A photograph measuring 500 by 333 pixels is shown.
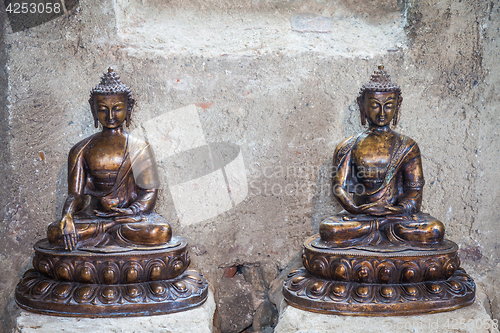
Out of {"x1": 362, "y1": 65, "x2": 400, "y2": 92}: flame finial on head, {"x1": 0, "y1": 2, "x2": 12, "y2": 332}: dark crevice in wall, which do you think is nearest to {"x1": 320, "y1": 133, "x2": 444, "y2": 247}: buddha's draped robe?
{"x1": 362, "y1": 65, "x2": 400, "y2": 92}: flame finial on head

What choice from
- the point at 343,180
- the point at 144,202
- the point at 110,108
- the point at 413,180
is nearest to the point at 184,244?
the point at 144,202

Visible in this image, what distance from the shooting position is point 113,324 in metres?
2.60

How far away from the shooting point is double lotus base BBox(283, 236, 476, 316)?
Result: 8.70 feet

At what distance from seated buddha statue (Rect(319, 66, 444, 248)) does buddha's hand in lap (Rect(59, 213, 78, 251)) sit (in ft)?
4.20

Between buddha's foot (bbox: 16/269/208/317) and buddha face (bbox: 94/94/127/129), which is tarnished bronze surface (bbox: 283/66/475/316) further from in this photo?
buddha face (bbox: 94/94/127/129)

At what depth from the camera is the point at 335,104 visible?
354cm

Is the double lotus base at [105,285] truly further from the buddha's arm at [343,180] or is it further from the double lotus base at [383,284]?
the buddha's arm at [343,180]

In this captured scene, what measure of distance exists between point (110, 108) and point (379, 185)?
60.4 inches

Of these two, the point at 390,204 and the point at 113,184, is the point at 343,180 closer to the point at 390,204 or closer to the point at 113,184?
the point at 390,204

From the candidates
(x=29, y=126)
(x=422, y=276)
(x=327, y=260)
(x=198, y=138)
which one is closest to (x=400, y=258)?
(x=422, y=276)

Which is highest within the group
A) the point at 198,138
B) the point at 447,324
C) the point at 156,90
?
the point at 156,90

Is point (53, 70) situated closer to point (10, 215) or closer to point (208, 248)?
point (10, 215)

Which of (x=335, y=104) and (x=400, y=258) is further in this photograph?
(x=335, y=104)

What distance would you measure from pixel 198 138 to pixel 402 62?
1406mm
